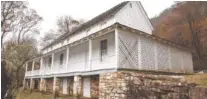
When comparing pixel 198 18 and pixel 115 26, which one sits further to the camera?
pixel 198 18

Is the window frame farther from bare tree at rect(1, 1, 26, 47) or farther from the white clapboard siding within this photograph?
bare tree at rect(1, 1, 26, 47)

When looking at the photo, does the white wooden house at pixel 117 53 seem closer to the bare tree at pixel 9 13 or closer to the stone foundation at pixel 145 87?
the stone foundation at pixel 145 87

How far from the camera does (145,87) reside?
8.98 metres

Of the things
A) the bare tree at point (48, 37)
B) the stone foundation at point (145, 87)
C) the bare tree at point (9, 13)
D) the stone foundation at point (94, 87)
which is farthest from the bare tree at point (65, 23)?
the stone foundation at point (145, 87)

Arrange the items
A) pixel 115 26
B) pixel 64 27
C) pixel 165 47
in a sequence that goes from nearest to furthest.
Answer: pixel 115 26
pixel 165 47
pixel 64 27

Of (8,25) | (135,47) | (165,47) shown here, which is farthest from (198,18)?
(8,25)

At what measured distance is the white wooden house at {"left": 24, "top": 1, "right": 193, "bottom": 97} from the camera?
11.0 meters

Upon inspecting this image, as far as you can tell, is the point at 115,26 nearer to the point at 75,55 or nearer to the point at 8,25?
the point at 75,55

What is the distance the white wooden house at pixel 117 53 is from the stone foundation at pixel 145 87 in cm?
101

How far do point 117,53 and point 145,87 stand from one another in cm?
242

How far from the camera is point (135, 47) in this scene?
460 inches

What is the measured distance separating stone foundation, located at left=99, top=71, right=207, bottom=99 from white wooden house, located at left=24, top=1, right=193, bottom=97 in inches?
39.6

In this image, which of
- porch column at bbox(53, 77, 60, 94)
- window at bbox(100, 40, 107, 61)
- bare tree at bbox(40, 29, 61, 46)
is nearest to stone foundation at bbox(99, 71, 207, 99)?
window at bbox(100, 40, 107, 61)

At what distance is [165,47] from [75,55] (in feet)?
25.0
